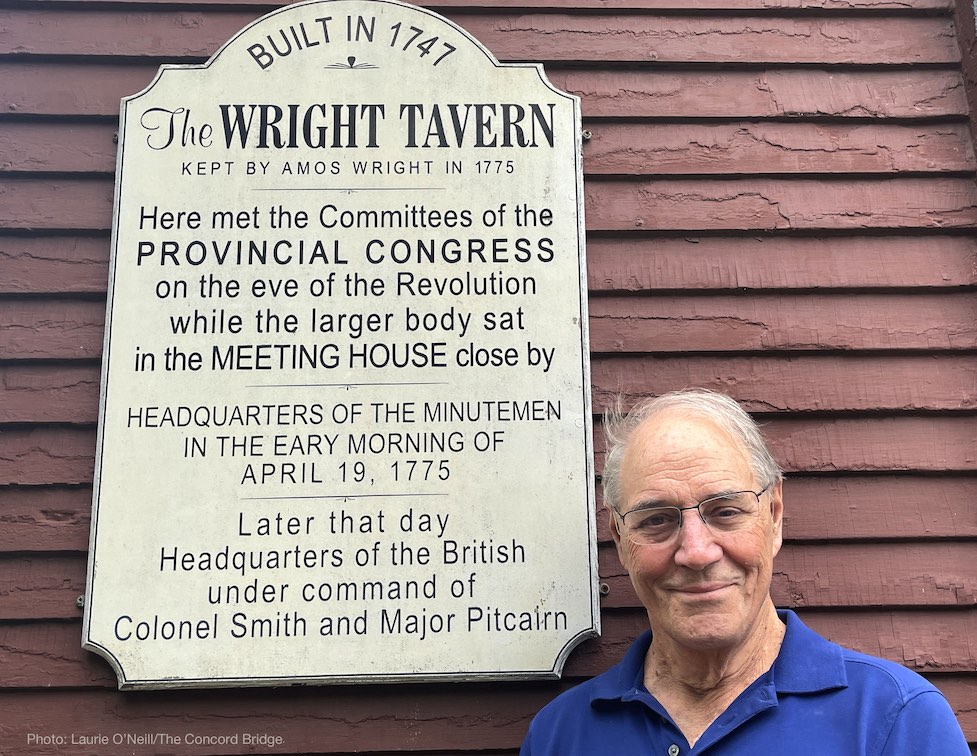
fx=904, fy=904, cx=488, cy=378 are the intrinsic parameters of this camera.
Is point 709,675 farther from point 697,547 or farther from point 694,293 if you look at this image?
point 694,293

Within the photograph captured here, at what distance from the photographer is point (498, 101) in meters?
2.60

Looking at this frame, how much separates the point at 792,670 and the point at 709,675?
0.16m

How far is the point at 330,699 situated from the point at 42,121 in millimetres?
1797

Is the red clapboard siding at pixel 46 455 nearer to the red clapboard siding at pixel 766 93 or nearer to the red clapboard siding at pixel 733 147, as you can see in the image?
the red clapboard siding at pixel 733 147

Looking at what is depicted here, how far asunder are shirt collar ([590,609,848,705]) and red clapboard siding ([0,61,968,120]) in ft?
4.91

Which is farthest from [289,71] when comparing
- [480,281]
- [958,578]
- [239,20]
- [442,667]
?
[958,578]

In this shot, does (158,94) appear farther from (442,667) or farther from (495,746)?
(495,746)

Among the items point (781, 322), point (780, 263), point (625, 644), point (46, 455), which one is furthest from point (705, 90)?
point (46, 455)

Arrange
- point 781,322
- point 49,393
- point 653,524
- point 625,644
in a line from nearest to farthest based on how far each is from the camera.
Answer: point 653,524
point 625,644
point 49,393
point 781,322

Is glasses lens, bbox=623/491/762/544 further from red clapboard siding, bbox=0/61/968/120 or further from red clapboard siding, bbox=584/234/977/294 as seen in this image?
red clapboard siding, bbox=0/61/968/120

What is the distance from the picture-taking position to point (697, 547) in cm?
179

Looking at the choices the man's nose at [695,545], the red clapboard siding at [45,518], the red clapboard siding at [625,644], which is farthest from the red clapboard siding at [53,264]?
the man's nose at [695,545]

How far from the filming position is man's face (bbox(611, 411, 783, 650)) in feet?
5.83

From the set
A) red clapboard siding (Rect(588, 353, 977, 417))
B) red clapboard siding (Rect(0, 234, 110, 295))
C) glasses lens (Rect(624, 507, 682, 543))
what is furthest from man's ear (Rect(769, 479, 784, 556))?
red clapboard siding (Rect(0, 234, 110, 295))
